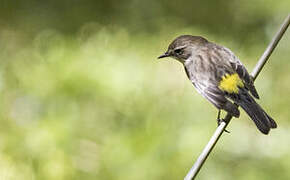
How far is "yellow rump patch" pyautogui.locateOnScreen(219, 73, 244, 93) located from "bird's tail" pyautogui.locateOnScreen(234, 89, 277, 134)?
0.08ft

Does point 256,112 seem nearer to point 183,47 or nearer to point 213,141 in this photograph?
point 183,47

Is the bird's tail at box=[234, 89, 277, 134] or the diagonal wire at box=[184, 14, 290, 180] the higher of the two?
the bird's tail at box=[234, 89, 277, 134]

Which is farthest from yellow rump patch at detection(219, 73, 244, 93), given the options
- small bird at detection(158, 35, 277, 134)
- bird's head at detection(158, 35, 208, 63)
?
bird's head at detection(158, 35, 208, 63)

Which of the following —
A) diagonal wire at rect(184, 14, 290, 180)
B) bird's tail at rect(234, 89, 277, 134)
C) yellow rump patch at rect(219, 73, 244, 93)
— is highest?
yellow rump patch at rect(219, 73, 244, 93)

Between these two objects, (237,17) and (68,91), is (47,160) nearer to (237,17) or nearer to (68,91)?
(68,91)

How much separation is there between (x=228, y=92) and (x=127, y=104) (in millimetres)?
889

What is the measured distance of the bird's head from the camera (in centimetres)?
259

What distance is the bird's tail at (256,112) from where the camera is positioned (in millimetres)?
2059

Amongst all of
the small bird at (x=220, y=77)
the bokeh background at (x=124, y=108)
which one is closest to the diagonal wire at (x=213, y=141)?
the small bird at (x=220, y=77)

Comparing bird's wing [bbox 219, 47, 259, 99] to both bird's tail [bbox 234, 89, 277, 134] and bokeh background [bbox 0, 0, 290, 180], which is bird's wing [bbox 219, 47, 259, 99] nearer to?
bird's tail [bbox 234, 89, 277, 134]

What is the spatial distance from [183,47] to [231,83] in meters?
0.37

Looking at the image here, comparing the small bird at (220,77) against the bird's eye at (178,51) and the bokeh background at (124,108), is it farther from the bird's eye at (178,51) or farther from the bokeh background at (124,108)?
the bokeh background at (124,108)

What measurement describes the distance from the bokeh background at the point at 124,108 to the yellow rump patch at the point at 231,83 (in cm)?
65

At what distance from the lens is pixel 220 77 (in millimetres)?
2359
